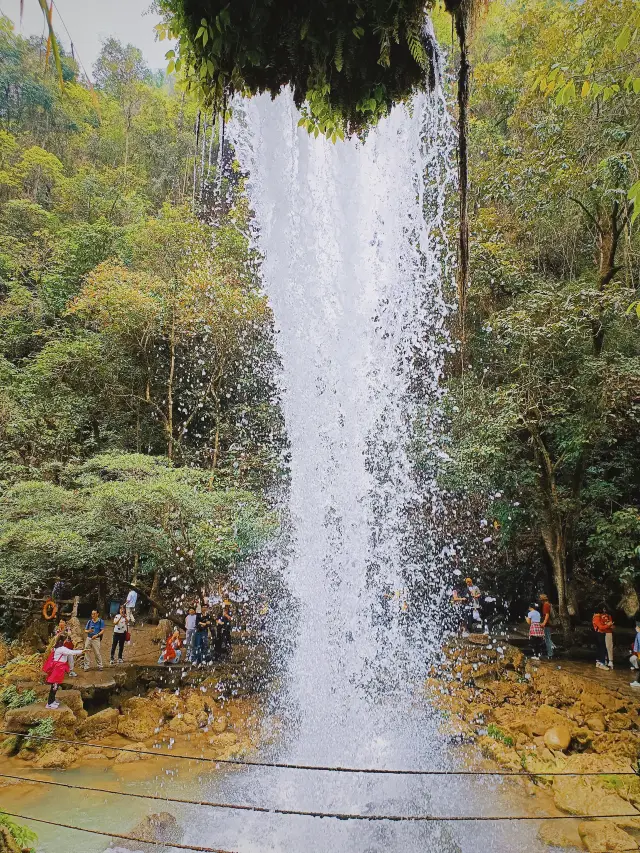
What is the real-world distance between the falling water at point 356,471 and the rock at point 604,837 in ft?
2.12

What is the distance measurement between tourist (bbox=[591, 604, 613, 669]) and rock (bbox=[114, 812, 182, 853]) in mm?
6704

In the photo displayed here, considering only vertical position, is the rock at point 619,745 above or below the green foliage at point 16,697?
below

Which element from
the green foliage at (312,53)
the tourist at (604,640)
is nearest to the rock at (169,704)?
the tourist at (604,640)

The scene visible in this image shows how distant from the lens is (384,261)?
10953 mm

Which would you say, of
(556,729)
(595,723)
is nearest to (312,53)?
(556,729)

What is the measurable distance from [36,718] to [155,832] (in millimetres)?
2748

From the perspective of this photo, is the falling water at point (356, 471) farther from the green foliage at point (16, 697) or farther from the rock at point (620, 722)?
the green foliage at point (16, 697)

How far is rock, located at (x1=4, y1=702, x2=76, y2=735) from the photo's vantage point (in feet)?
21.1

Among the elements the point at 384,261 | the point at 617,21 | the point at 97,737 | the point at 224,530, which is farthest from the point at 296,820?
the point at 617,21

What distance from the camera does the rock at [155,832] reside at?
14.5 ft

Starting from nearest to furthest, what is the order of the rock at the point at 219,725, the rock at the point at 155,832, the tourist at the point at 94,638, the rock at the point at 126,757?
the rock at the point at 155,832 < the rock at the point at 126,757 < the rock at the point at 219,725 < the tourist at the point at 94,638

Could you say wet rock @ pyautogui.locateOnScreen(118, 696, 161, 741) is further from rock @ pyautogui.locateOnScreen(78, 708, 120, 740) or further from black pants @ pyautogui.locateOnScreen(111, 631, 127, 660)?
black pants @ pyautogui.locateOnScreen(111, 631, 127, 660)

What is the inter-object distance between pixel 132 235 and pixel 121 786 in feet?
45.5

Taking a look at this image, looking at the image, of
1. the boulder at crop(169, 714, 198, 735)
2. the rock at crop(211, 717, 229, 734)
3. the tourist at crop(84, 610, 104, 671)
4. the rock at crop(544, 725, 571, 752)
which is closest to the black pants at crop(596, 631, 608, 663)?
the rock at crop(544, 725, 571, 752)
